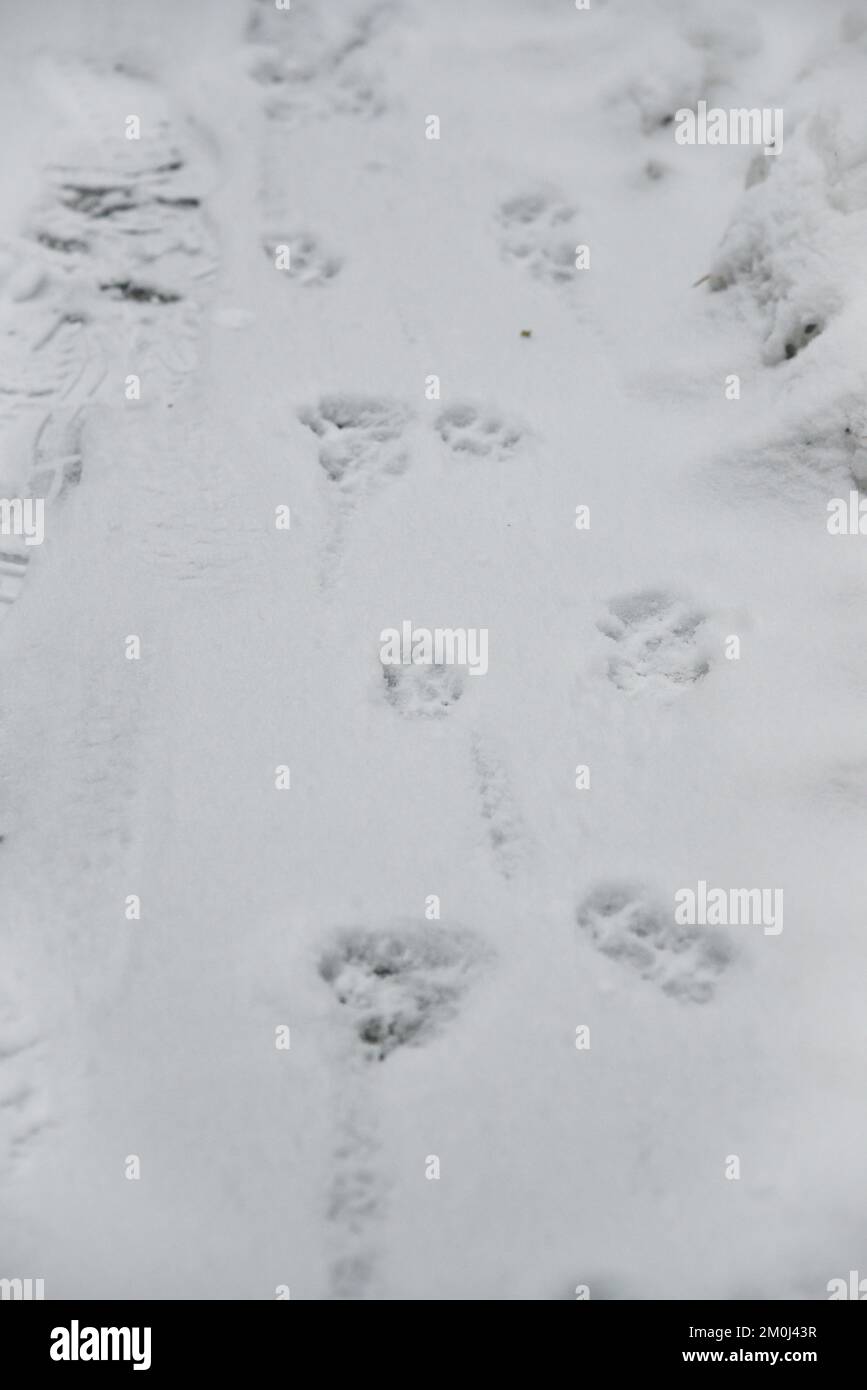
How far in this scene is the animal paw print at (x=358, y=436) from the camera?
1.99m

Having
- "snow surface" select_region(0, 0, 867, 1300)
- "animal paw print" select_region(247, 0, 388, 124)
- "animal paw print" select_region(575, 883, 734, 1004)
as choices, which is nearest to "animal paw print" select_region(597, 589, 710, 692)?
"snow surface" select_region(0, 0, 867, 1300)

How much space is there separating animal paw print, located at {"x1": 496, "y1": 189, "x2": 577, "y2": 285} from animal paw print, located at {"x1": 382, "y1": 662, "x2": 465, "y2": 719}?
929mm

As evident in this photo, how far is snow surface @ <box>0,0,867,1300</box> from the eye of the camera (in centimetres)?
136

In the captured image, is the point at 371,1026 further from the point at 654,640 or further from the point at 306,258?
the point at 306,258

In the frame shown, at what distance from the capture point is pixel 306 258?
232cm

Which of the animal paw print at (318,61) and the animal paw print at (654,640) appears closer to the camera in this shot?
the animal paw print at (654,640)

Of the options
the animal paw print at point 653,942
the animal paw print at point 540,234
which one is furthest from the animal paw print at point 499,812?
the animal paw print at point 540,234

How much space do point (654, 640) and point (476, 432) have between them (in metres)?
0.51

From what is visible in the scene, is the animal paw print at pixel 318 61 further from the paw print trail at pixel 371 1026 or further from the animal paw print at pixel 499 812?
the paw print trail at pixel 371 1026

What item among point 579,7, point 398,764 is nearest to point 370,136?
point 579,7

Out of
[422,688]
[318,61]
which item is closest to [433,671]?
[422,688]

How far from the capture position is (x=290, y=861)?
1.59m

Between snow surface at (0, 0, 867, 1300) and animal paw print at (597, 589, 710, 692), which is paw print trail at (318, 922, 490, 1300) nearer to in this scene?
snow surface at (0, 0, 867, 1300)
